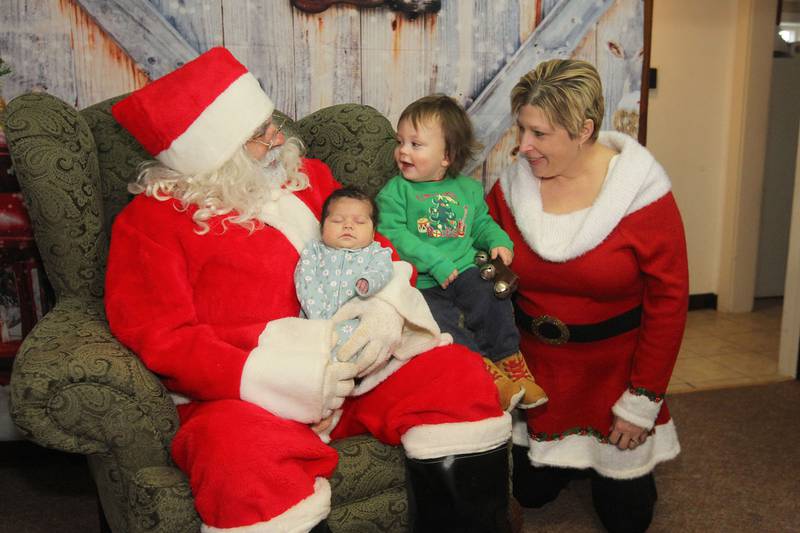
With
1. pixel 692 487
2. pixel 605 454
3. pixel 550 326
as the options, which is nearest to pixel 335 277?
pixel 550 326

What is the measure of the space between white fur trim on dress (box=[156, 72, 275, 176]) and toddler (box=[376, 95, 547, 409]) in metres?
0.45

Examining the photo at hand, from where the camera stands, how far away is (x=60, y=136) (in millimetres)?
1715

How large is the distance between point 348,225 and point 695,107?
3.07 metres

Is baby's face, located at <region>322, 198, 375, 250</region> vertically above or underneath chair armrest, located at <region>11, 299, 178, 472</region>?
above

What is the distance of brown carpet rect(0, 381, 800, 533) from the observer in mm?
2098

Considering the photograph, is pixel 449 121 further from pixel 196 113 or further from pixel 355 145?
pixel 196 113

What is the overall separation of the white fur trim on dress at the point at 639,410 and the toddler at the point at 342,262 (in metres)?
0.76

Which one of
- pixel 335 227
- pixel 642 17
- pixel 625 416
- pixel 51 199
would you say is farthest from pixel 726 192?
pixel 51 199

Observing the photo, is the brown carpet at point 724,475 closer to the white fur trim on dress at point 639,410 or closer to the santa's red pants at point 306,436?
the white fur trim on dress at point 639,410

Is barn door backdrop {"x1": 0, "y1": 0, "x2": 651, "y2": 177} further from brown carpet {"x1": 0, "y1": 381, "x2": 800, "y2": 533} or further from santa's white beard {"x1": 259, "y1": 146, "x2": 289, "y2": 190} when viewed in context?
brown carpet {"x1": 0, "y1": 381, "x2": 800, "y2": 533}

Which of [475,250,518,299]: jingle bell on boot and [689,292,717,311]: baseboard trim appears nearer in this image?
[475,250,518,299]: jingle bell on boot

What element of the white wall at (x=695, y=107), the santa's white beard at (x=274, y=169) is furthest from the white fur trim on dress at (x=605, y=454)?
the white wall at (x=695, y=107)

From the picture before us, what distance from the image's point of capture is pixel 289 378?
4.85 ft

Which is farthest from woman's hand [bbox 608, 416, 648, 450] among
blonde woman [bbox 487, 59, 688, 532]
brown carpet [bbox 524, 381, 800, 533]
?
brown carpet [bbox 524, 381, 800, 533]
